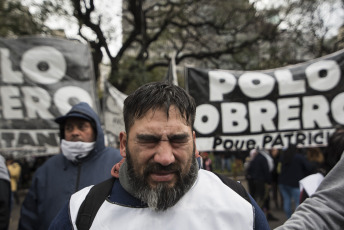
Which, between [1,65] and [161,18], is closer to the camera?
[1,65]

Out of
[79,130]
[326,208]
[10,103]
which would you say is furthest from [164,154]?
[10,103]

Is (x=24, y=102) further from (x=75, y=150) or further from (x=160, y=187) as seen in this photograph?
(x=160, y=187)

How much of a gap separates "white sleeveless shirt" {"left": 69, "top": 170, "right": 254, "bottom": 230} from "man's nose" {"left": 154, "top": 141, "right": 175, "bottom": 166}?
0.16 meters

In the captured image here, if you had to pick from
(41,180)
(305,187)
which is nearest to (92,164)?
(41,180)

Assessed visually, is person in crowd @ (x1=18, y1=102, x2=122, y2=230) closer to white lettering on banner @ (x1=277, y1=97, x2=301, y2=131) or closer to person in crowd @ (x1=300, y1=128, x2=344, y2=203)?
person in crowd @ (x1=300, y1=128, x2=344, y2=203)

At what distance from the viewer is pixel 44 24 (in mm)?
9953

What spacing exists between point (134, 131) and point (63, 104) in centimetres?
254

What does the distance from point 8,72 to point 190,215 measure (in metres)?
3.11

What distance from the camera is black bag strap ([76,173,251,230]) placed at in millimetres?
1325

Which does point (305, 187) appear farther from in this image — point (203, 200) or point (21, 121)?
point (21, 121)

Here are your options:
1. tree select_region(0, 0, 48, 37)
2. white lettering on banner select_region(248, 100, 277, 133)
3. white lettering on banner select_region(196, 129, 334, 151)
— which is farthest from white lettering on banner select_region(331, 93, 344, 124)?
tree select_region(0, 0, 48, 37)

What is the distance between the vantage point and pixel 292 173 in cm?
616

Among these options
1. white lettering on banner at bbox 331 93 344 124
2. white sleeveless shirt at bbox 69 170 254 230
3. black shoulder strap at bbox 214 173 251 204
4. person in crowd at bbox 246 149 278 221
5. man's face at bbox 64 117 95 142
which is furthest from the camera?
person in crowd at bbox 246 149 278 221

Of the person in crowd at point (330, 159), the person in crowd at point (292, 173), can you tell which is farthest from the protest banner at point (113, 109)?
the person in crowd at point (330, 159)
